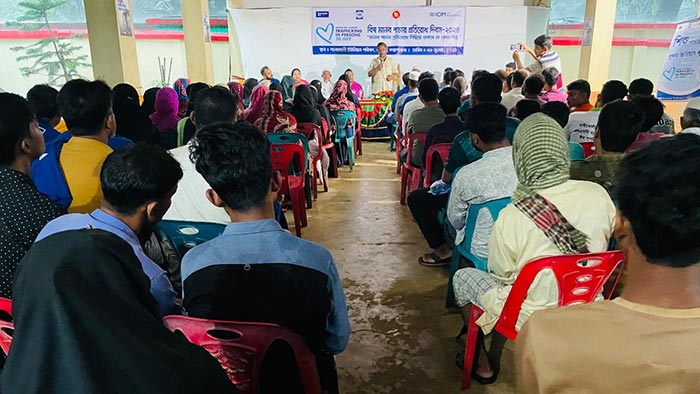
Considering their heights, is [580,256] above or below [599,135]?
below

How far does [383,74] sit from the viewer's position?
872 cm

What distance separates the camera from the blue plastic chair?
5992 millimetres

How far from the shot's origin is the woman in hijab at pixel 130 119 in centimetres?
329

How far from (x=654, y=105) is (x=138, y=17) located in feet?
44.5

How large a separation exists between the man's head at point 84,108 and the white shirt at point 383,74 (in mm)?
6909

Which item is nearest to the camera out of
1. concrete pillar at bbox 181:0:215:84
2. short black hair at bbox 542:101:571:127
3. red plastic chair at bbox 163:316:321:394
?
red plastic chair at bbox 163:316:321:394

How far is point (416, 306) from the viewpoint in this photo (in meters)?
2.76

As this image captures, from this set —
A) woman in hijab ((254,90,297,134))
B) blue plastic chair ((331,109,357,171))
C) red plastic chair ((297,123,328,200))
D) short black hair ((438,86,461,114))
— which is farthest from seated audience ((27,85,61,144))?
blue plastic chair ((331,109,357,171))

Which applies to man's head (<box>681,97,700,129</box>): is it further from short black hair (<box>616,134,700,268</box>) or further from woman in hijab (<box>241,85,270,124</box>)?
woman in hijab (<box>241,85,270,124</box>)

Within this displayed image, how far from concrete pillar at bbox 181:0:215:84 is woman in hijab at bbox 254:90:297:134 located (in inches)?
177

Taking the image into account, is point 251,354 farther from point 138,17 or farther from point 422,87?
point 138,17

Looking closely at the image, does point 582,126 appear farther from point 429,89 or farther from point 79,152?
point 79,152

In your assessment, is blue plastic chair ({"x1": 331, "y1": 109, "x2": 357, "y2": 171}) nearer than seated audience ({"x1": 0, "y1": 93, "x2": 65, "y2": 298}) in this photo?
No

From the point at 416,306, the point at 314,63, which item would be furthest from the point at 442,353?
the point at 314,63
